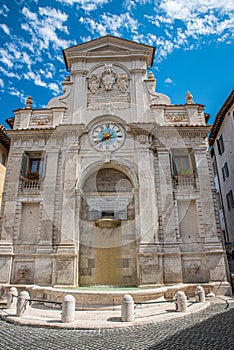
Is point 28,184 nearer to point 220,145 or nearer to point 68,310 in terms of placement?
point 68,310

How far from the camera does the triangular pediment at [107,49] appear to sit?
17531 mm

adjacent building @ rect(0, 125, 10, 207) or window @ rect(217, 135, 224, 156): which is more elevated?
window @ rect(217, 135, 224, 156)

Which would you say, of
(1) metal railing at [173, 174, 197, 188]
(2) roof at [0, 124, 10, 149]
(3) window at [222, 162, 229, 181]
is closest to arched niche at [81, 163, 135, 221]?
(1) metal railing at [173, 174, 197, 188]

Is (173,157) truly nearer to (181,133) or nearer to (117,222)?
(181,133)

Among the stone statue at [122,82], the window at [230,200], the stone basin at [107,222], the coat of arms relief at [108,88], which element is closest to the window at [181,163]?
the coat of arms relief at [108,88]

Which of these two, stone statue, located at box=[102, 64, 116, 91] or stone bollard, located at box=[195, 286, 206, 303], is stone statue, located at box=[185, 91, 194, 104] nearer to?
stone statue, located at box=[102, 64, 116, 91]

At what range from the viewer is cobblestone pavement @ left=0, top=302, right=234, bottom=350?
19.7 feet

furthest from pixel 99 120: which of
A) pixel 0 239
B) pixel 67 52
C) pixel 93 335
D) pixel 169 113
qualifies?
pixel 93 335

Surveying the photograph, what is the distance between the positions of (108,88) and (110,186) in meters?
6.43

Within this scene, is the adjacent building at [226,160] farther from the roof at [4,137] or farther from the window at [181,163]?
the roof at [4,137]

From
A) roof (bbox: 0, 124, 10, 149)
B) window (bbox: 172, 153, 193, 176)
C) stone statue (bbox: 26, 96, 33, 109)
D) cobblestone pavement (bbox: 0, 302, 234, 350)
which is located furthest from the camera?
roof (bbox: 0, 124, 10, 149)

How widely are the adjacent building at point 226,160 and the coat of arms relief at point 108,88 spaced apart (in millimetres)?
8116

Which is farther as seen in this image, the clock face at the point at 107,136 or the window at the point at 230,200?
the window at the point at 230,200

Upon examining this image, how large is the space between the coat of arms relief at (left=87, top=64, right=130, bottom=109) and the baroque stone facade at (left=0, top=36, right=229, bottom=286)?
68mm
